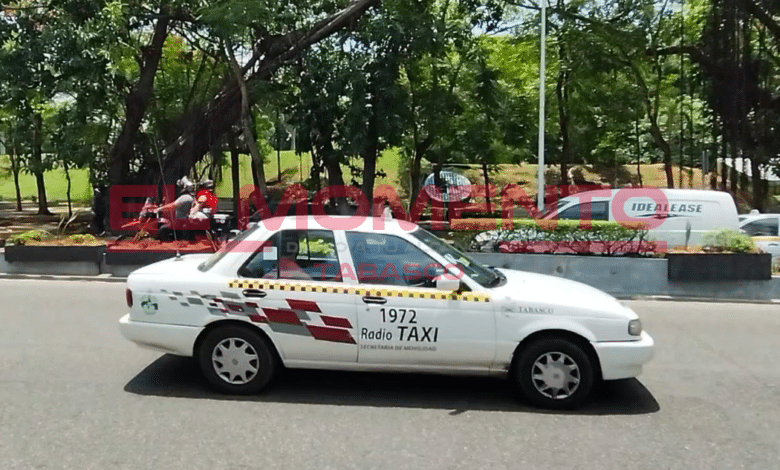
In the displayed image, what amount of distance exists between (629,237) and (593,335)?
23.3ft

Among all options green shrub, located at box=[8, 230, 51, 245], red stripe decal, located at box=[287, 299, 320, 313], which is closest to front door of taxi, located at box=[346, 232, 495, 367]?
red stripe decal, located at box=[287, 299, 320, 313]

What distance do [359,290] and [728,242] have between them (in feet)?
27.8

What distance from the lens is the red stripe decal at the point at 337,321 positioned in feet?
20.1

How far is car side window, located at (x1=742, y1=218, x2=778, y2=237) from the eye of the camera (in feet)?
50.3

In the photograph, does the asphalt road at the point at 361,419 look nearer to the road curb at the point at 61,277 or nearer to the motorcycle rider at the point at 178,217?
the road curb at the point at 61,277

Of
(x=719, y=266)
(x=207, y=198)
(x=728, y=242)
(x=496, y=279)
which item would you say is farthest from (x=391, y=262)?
(x=207, y=198)

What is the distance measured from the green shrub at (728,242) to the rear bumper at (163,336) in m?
9.28

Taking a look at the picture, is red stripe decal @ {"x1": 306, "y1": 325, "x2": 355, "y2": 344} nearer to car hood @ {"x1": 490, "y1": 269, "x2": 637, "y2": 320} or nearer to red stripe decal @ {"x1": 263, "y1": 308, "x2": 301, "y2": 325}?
red stripe decal @ {"x1": 263, "y1": 308, "x2": 301, "y2": 325}

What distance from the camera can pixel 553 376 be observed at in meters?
6.00

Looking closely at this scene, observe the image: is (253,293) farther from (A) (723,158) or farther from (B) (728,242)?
(A) (723,158)

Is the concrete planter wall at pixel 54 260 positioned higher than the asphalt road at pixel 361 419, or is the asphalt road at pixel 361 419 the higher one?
the concrete planter wall at pixel 54 260

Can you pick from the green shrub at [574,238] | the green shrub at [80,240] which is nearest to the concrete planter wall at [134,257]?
the green shrub at [80,240]

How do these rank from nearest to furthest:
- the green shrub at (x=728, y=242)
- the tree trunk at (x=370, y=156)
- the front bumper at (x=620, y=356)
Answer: the front bumper at (x=620, y=356) → the green shrub at (x=728, y=242) → the tree trunk at (x=370, y=156)

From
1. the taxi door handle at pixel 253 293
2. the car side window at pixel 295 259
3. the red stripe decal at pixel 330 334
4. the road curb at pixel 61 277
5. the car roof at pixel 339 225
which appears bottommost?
the road curb at pixel 61 277
